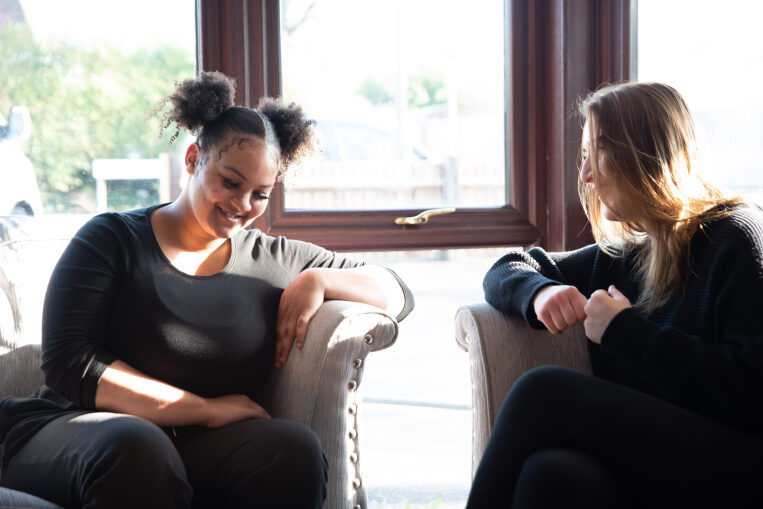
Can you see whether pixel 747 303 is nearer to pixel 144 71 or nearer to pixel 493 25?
pixel 493 25

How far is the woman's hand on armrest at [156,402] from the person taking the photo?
1398 millimetres

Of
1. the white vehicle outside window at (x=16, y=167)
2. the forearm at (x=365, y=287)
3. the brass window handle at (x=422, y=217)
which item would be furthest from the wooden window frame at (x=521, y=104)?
the forearm at (x=365, y=287)

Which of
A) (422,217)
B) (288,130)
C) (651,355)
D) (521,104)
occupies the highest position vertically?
(521,104)

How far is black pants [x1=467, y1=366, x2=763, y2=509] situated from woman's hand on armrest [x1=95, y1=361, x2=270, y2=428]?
0.50 m

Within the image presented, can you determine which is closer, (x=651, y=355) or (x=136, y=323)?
(x=651, y=355)

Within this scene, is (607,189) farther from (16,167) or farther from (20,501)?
(16,167)

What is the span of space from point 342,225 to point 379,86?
48 cm

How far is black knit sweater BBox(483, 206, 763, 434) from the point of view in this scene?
48.5 inches

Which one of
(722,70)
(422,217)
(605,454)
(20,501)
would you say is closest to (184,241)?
(20,501)

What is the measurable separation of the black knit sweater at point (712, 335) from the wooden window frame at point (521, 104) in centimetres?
115

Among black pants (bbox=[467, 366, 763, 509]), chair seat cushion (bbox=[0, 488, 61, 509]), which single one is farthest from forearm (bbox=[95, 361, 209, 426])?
black pants (bbox=[467, 366, 763, 509])

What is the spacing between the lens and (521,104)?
2664 millimetres

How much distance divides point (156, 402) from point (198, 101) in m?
0.62

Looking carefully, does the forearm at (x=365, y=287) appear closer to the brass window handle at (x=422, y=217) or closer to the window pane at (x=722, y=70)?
the brass window handle at (x=422, y=217)
